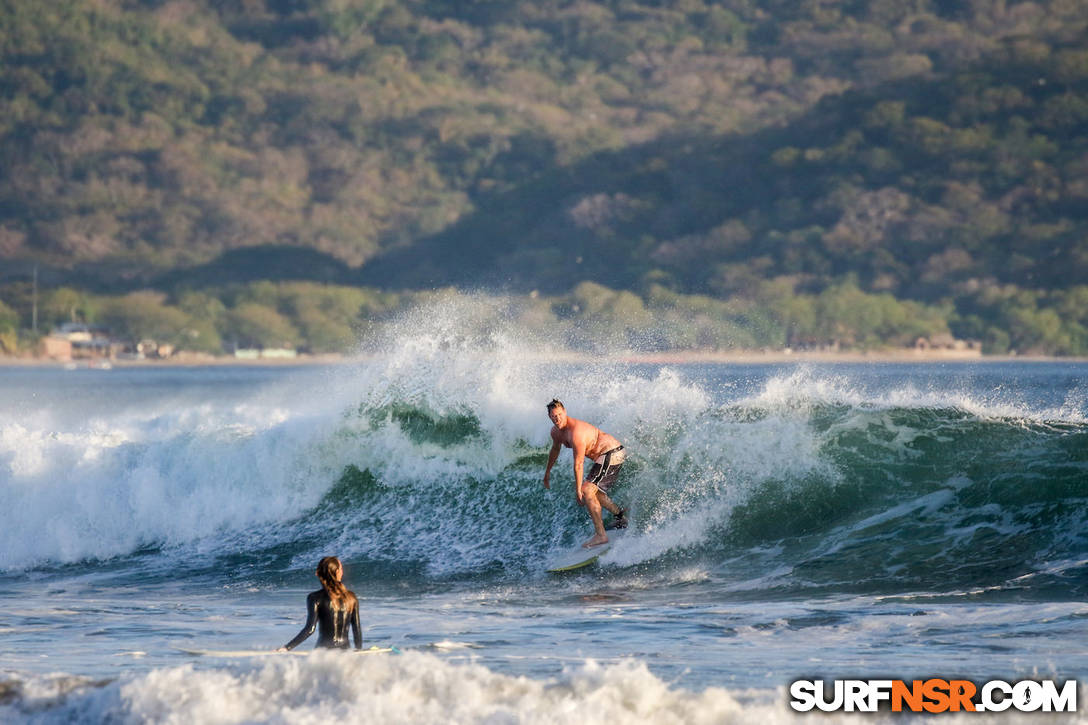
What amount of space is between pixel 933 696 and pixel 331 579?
416 centimetres

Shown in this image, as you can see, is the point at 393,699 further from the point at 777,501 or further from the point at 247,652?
the point at 777,501

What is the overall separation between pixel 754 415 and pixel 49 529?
997cm

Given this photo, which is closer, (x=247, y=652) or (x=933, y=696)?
(x=933, y=696)

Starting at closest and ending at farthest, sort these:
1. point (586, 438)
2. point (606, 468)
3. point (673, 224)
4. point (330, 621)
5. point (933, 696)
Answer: point (933, 696), point (330, 621), point (586, 438), point (606, 468), point (673, 224)

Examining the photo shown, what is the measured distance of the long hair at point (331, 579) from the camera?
10227mm

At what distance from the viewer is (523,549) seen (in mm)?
17297

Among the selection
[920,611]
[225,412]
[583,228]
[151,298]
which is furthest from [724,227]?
[920,611]

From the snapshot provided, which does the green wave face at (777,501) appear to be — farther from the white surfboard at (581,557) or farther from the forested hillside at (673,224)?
the forested hillside at (673,224)

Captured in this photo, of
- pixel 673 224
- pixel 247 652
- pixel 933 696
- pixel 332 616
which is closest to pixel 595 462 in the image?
pixel 247 652

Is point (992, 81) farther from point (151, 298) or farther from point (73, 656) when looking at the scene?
point (73, 656)

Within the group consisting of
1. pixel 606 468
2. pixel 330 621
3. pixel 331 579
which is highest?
pixel 606 468

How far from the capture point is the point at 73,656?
37.7 ft

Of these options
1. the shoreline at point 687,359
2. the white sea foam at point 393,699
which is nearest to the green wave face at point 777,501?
the white sea foam at point 393,699

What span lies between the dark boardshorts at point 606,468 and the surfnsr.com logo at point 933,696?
6.35 meters
